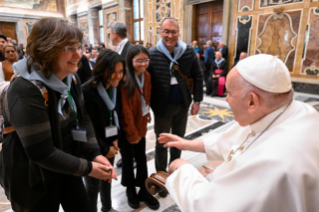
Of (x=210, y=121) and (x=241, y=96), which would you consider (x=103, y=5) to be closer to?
(x=210, y=121)

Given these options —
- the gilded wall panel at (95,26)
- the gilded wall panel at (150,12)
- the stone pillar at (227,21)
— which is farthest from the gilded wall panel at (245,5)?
the gilded wall panel at (95,26)

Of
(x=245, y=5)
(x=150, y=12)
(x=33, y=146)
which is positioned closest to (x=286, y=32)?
(x=245, y=5)

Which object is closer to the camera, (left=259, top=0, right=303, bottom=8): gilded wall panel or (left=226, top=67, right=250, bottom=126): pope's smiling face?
(left=226, top=67, right=250, bottom=126): pope's smiling face

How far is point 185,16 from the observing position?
9.30 metres

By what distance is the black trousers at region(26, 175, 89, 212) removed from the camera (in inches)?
46.8

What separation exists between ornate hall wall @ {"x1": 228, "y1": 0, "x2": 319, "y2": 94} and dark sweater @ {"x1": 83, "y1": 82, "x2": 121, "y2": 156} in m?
6.99

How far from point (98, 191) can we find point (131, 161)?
43 cm

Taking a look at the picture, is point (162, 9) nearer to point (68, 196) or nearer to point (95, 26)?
point (95, 26)

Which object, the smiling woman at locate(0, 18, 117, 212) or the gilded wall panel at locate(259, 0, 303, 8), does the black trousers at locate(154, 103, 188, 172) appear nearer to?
Answer: the smiling woman at locate(0, 18, 117, 212)

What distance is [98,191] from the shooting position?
170cm

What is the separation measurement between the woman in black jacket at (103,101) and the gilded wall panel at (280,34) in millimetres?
6872

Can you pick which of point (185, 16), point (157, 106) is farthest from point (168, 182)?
point (185, 16)

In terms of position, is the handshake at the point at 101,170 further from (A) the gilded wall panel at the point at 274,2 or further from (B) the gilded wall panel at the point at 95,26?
(B) the gilded wall panel at the point at 95,26

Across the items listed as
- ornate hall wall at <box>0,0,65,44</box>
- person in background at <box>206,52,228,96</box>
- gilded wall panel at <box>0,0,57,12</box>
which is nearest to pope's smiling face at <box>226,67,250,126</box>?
ornate hall wall at <box>0,0,65,44</box>
